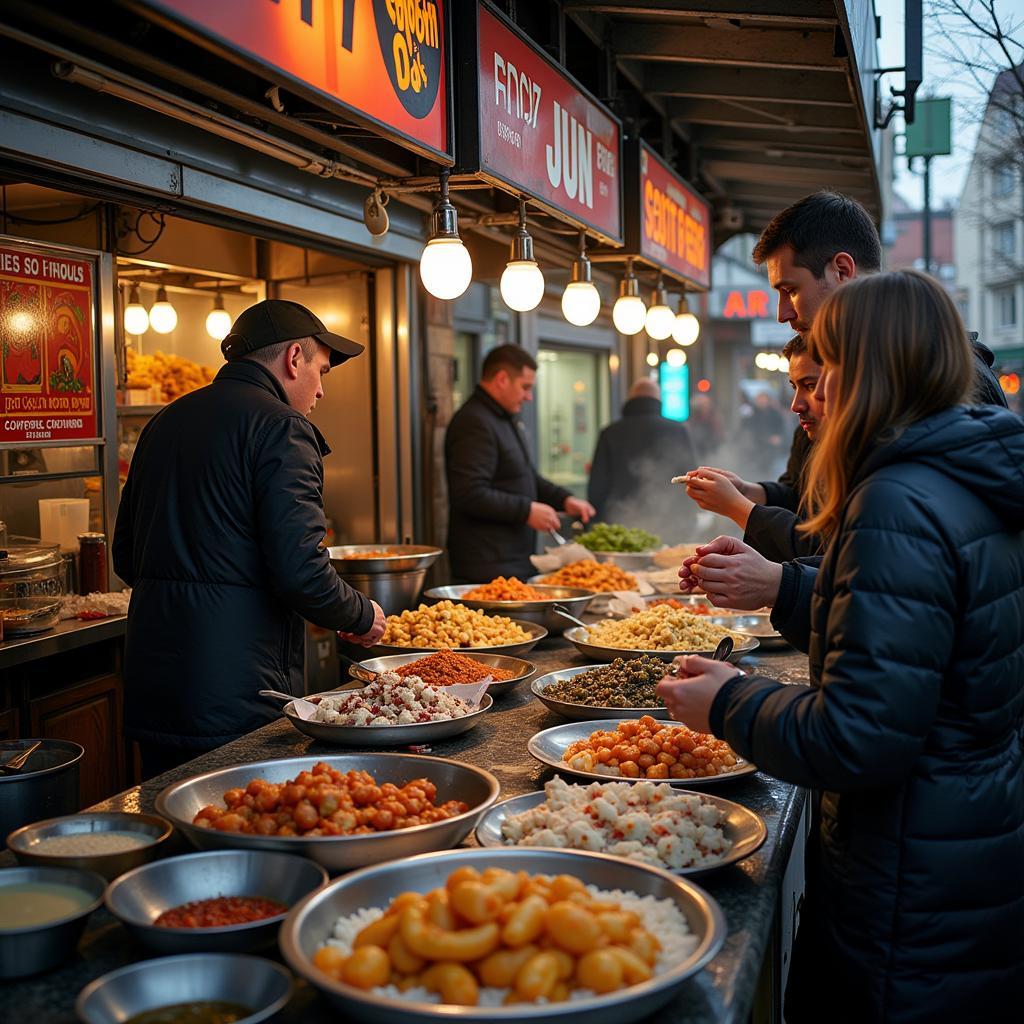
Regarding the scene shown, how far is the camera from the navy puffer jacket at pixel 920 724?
1989mm

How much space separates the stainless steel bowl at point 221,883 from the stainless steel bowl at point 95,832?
9 centimetres

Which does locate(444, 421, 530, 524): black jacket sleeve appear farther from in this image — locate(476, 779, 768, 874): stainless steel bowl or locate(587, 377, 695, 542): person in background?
locate(476, 779, 768, 874): stainless steel bowl

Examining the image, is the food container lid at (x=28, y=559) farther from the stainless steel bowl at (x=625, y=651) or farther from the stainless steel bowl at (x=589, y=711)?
the stainless steel bowl at (x=589, y=711)

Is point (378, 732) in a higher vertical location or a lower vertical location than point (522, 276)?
lower

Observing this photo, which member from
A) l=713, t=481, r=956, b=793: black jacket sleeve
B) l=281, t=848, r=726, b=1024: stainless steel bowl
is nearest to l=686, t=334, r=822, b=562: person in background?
l=713, t=481, r=956, b=793: black jacket sleeve

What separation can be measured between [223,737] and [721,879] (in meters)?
1.92

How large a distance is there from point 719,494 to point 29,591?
2986 millimetres

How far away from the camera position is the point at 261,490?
146 inches

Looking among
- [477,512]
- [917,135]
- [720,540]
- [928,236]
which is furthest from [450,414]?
[928,236]

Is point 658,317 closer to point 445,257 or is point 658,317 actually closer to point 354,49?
point 445,257

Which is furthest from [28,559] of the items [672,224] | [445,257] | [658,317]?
[672,224]

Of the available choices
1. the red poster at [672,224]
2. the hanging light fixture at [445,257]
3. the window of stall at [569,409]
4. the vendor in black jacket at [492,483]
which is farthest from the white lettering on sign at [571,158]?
the window of stall at [569,409]

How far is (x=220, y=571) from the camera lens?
12.2 ft

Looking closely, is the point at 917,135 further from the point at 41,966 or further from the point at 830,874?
the point at 41,966
